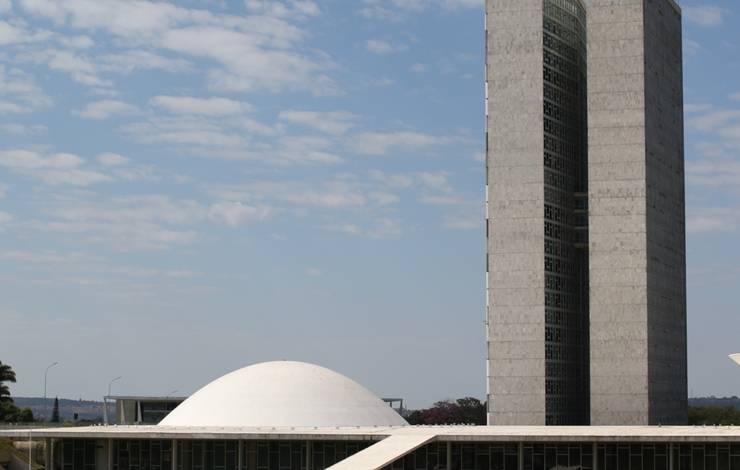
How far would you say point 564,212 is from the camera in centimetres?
14712

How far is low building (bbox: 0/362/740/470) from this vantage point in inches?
3915

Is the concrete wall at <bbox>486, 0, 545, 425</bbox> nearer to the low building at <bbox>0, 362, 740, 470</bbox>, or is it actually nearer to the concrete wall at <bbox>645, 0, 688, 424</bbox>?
the concrete wall at <bbox>645, 0, 688, 424</bbox>

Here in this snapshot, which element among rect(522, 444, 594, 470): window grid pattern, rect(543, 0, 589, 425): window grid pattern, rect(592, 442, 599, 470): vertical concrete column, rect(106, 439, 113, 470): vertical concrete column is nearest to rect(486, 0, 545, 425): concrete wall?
rect(543, 0, 589, 425): window grid pattern

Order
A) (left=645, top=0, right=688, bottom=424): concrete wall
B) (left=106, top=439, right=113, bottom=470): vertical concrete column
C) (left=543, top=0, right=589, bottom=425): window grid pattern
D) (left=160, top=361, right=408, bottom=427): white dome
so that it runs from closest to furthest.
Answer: (left=106, top=439, right=113, bottom=470): vertical concrete column < (left=160, top=361, right=408, bottom=427): white dome < (left=543, top=0, right=589, bottom=425): window grid pattern < (left=645, top=0, right=688, bottom=424): concrete wall

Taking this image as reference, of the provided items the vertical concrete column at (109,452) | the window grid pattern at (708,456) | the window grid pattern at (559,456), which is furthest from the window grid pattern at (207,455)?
the window grid pattern at (708,456)

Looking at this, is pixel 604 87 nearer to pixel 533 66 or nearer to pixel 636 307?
pixel 533 66

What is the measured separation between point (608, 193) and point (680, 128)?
2407 centimetres

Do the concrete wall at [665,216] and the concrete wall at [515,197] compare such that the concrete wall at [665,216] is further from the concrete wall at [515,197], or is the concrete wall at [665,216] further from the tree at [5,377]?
the tree at [5,377]

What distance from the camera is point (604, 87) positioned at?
5630 inches

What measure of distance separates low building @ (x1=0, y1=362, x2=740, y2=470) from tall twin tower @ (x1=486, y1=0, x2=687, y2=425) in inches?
937

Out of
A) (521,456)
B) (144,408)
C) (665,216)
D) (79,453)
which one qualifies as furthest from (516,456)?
(144,408)

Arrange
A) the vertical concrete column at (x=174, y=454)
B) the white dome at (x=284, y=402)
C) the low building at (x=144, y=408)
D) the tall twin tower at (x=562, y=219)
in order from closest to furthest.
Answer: the vertical concrete column at (x=174, y=454) → the white dome at (x=284, y=402) → the tall twin tower at (x=562, y=219) → the low building at (x=144, y=408)

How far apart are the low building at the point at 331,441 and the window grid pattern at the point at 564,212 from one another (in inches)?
1106

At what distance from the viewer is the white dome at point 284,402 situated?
11594 cm
